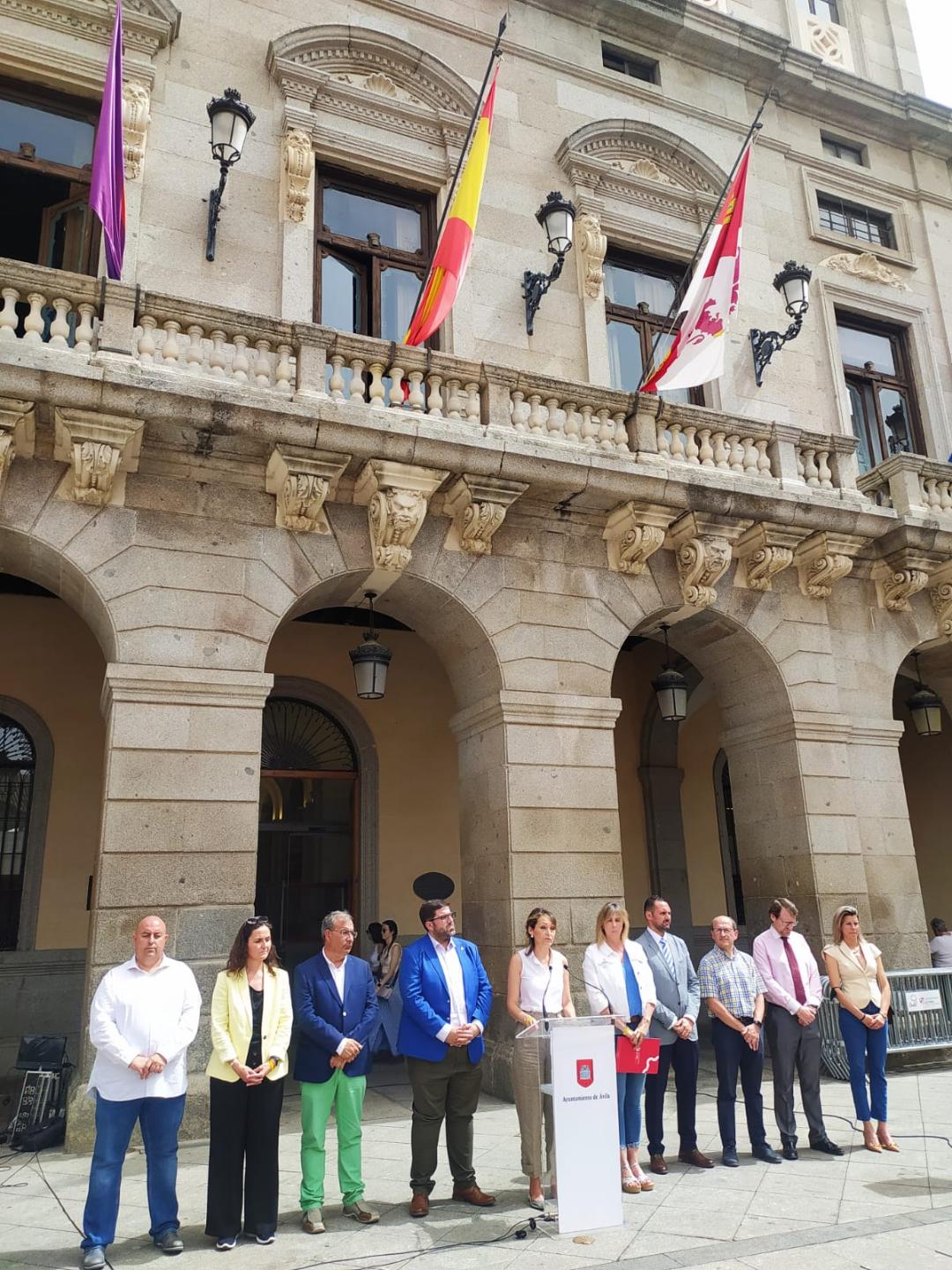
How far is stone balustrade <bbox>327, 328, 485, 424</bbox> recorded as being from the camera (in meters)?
10.1

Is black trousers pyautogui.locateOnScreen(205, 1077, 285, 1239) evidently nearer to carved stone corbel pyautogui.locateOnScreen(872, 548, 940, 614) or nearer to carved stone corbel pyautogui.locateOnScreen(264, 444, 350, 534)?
carved stone corbel pyautogui.locateOnScreen(264, 444, 350, 534)

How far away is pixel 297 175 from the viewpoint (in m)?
11.6

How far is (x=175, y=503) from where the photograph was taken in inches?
376

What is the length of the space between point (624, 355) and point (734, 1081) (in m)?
9.91

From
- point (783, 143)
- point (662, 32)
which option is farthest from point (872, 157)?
point (662, 32)

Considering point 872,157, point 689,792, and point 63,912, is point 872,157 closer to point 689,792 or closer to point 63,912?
point 689,792

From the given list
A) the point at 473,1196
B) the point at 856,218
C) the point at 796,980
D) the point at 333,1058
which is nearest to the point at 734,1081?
the point at 796,980

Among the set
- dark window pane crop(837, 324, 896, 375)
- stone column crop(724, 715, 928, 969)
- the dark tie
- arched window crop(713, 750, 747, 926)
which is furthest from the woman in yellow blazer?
dark window pane crop(837, 324, 896, 375)

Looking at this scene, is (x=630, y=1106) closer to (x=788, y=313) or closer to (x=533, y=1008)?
(x=533, y=1008)

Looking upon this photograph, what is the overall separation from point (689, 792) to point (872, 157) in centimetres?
1153

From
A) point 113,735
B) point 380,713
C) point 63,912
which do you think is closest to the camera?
point 113,735

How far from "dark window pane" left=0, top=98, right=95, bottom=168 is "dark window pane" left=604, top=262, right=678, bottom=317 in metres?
7.04

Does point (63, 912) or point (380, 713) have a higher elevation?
point (380, 713)

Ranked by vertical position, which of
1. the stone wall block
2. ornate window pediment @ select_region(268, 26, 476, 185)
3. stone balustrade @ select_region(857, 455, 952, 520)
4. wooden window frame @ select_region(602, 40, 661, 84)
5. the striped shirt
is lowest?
the striped shirt
